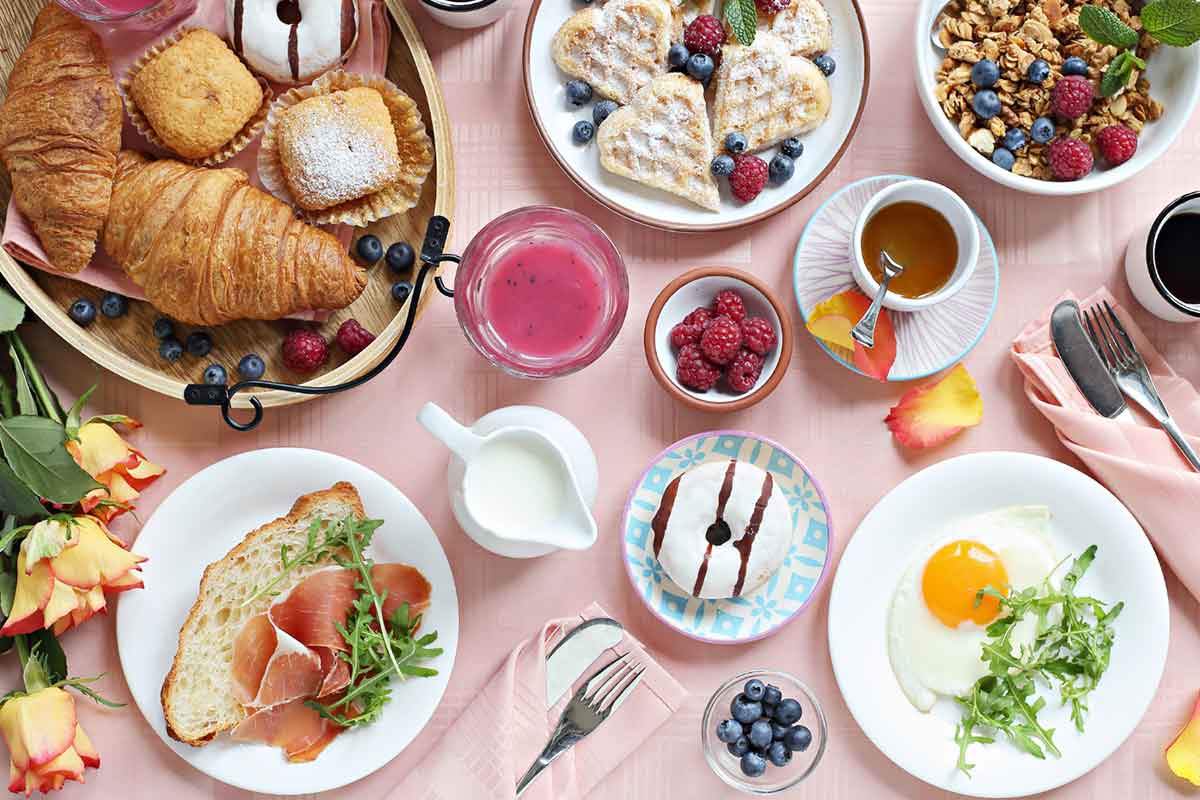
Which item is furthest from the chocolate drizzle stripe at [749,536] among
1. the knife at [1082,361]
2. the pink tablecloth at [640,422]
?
the knife at [1082,361]

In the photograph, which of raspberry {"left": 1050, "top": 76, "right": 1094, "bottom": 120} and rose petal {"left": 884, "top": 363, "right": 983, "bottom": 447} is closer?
raspberry {"left": 1050, "top": 76, "right": 1094, "bottom": 120}

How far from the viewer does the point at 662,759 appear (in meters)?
1.79

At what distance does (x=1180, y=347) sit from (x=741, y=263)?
80 centimetres

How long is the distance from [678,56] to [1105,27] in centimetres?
68

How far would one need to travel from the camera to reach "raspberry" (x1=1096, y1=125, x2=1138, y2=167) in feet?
5.48

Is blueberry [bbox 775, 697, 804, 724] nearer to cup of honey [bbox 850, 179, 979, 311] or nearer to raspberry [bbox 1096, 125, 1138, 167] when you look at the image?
cup of honey [bbox 850, 179, 979, 311]

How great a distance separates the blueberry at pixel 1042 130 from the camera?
5.54ft

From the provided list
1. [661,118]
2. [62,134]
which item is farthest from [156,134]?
[661,118]

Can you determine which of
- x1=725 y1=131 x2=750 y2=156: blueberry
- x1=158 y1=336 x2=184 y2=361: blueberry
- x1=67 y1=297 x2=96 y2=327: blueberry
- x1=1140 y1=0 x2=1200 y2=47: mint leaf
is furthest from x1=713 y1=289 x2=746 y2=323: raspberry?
x1=67 y1=297 x2=96 y2=327: blueberry

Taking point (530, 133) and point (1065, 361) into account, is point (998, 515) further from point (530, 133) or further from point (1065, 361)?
point (530, 133)

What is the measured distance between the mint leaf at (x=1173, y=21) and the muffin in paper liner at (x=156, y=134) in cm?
143

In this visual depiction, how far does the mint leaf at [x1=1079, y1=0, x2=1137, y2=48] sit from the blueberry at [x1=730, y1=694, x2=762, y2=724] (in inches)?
48.0

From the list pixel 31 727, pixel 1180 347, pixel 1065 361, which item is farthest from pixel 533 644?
pixel 1180 347

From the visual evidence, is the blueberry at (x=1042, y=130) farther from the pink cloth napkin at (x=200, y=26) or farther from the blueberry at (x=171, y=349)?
the blueberry at (x=171, y=349)
